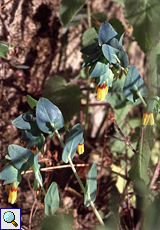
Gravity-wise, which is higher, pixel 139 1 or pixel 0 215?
pixel 139 1

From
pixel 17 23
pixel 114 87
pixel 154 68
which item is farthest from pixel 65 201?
pixel 17 23

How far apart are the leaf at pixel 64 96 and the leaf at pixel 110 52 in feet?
1.13

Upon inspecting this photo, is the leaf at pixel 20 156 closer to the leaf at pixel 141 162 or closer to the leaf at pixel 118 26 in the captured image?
the leaf at pixel 141 162

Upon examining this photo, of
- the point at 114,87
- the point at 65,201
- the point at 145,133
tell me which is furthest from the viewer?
the point at 65,201

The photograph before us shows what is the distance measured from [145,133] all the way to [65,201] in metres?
0.52

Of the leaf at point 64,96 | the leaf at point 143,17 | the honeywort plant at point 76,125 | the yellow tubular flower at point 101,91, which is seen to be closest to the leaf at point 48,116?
the honeywort plant at point 76,125

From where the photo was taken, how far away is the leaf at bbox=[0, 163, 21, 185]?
0.60 metres

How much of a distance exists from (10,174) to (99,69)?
0.38 meters

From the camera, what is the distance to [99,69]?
60 cm

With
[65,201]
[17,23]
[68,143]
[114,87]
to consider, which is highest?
[17,23]

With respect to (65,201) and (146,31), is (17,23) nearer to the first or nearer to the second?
(146,31)

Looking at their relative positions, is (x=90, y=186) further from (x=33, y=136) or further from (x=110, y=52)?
(x=110, y=52)

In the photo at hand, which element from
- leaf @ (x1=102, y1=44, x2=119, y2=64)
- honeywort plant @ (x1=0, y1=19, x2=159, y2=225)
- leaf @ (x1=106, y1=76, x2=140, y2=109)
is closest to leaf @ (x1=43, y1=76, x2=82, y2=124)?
leaf @ (x1=106, y1=76, x2=140, y2=109)

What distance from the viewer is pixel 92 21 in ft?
3.29
